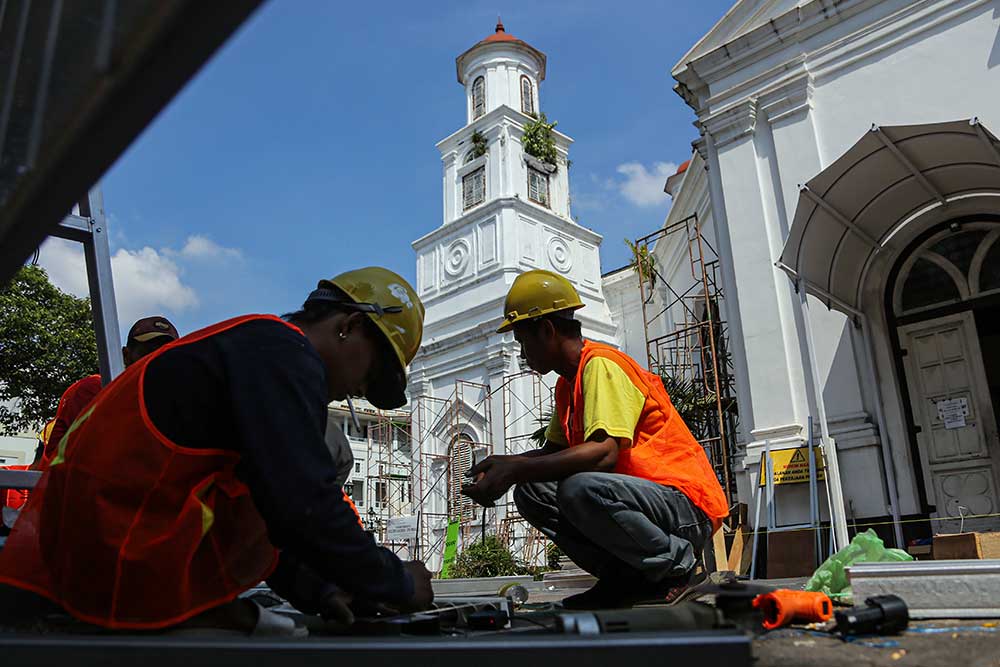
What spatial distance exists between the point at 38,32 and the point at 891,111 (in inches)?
345

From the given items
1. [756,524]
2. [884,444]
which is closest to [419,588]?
[756,524]

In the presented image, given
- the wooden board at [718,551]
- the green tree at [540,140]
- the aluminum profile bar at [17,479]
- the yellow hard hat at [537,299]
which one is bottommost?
the wooden board at [718,551]

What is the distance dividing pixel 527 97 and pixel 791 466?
70.5 ft

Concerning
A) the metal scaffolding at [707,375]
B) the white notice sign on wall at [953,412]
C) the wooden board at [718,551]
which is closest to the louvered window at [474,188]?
the metal scaffolding at [707,375]

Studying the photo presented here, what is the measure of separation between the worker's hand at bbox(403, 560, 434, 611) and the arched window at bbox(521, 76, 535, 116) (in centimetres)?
2560

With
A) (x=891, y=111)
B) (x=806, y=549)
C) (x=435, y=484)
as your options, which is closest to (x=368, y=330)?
(x=806, y=549)

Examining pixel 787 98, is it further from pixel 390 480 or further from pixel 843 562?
pixel 390 480

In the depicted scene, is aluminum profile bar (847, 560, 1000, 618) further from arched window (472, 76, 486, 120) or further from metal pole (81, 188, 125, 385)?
arched window (472, 76, 486, 120)

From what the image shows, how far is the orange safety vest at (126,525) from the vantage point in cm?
141

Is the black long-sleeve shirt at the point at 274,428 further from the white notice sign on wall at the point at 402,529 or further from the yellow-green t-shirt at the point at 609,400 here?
Result: the white notice sign on wall at the point at 402,529

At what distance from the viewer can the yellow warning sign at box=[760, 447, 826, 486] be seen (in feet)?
24.7

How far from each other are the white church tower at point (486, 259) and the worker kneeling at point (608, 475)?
57.9 feet

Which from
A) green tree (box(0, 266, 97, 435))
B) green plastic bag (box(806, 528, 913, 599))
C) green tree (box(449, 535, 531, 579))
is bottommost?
green tree (box(449, 535, 531, 579))

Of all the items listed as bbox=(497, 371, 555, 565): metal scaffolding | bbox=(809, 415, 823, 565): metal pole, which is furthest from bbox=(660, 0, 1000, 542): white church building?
bbox=(497, 371, 555, 565): metal scaffolding
